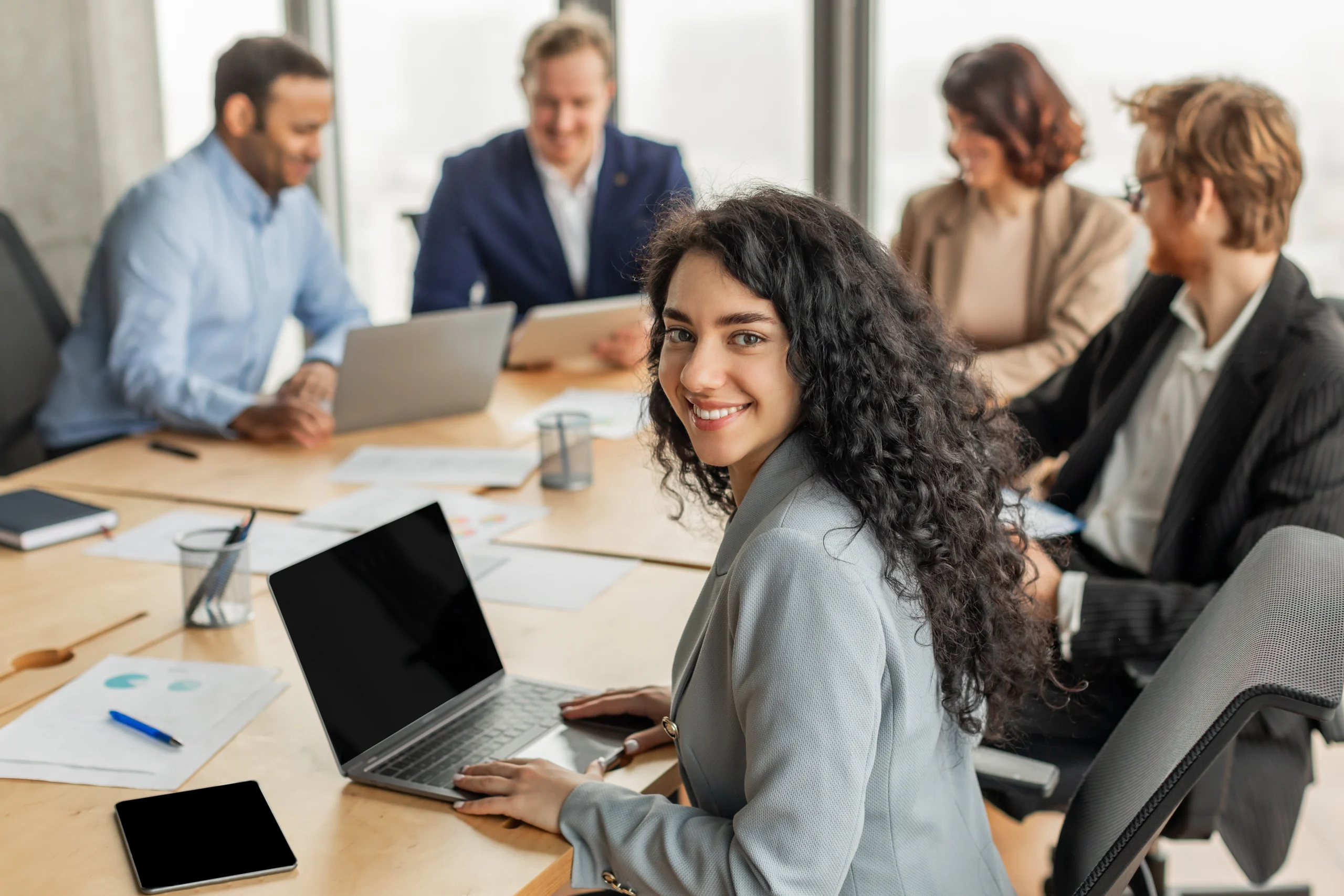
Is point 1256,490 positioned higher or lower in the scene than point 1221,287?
lower

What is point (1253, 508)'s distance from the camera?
1.72 metres

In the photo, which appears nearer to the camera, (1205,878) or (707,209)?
(707,209)

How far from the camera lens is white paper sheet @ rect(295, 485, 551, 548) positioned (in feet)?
6.54

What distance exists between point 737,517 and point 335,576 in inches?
16.9

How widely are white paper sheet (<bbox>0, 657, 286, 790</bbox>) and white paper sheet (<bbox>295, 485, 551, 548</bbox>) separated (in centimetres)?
52

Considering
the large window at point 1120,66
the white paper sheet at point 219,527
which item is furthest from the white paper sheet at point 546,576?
the large window at point 1120,66

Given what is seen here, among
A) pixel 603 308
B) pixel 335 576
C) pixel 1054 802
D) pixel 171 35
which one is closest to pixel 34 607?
pixel 335 576

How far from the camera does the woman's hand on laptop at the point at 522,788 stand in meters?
1.16

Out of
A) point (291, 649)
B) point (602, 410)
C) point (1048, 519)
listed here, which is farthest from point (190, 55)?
point (1048, 519)

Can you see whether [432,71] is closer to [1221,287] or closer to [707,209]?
[1221,287]

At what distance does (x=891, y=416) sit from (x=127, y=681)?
0.94 metres

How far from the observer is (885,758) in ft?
3.49

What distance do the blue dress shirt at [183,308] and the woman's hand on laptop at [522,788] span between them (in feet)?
4.97

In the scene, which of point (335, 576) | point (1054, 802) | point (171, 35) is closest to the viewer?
point (335, 576)
